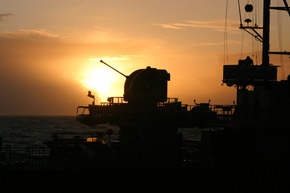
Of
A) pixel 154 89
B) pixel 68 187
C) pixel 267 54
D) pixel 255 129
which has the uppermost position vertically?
pixel 267 54

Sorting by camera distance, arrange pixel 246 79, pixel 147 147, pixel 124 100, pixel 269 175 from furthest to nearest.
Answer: pixel 246 79, pixel 124 100, pixel 147 147, pixel 269 175

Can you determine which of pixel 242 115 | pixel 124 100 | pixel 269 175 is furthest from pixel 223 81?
pixel 269 175

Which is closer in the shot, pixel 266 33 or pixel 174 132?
pixel 174 132

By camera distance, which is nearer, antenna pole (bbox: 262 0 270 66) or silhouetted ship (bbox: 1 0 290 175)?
silhouetted ship (bbox: 1 0 290 175)

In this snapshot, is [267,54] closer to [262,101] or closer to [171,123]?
[262,101]

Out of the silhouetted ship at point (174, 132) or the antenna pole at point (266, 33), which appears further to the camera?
the antenna pole at point (266, 33)

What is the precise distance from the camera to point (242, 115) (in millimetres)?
53000

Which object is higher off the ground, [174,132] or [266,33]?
[266,33]

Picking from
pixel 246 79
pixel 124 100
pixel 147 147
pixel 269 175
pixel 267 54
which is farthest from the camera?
pixel 267 54

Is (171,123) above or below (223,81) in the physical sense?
below

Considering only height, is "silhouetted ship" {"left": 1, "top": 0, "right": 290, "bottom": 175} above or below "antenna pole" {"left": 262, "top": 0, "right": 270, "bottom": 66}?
below

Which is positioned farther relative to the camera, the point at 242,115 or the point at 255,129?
the point at 242,115

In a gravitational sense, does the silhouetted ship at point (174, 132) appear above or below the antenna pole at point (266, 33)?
below

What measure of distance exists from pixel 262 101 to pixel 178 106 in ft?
22.6
